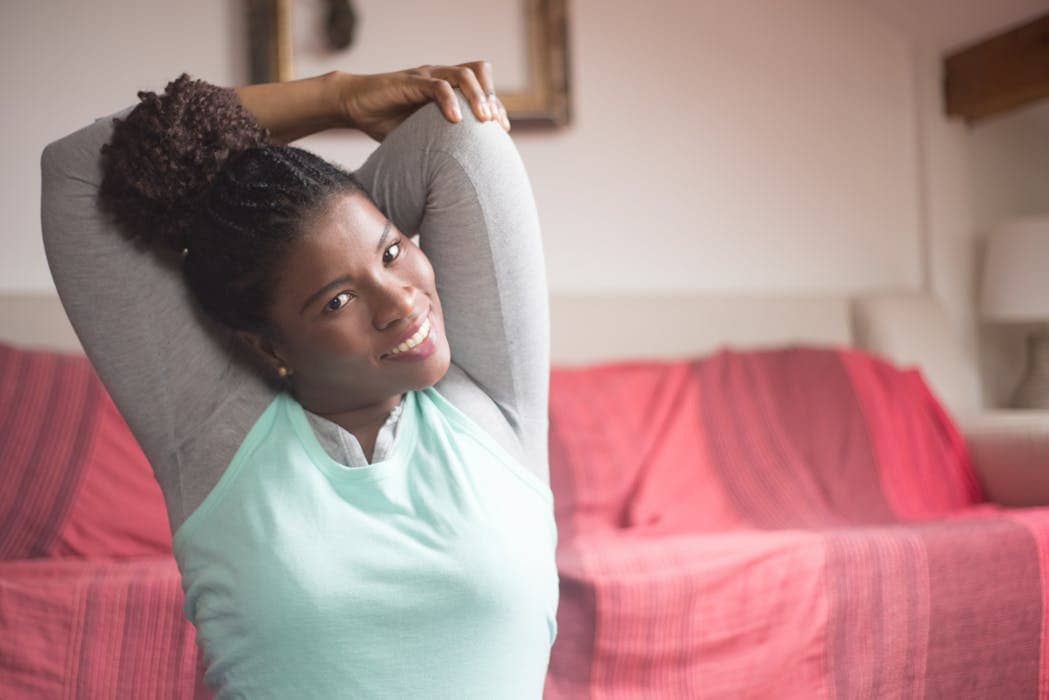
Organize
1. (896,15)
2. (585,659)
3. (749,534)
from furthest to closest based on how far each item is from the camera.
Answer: (896,15) < (749,534) < (585,659)

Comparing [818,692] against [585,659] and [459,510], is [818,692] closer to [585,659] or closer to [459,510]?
[585,659]

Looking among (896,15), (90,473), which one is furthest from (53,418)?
(896,15)

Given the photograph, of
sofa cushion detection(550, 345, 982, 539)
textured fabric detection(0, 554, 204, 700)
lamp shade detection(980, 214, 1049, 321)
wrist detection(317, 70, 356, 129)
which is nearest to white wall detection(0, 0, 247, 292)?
textured fabric detection(0, 554, 204, 700)

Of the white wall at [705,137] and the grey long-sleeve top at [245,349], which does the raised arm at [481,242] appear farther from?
the white wall at [705,137]

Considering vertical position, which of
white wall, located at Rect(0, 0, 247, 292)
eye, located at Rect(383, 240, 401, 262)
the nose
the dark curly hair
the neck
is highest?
white wall, located at Rect(0, 0, 247, 292)

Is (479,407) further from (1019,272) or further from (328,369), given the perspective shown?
(1019,272)

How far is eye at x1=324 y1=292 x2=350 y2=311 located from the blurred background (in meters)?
1.75

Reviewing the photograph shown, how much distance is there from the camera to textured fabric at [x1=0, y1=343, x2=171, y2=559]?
69.7 inches

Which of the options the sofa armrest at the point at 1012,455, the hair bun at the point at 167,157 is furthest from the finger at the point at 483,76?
the sofa armrest at the point at 1012,455

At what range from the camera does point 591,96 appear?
104 inches

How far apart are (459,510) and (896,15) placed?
262cm

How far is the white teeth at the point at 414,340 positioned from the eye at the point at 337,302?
53 millimetres

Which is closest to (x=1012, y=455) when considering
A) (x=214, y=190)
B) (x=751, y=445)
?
(x=751, y=445)

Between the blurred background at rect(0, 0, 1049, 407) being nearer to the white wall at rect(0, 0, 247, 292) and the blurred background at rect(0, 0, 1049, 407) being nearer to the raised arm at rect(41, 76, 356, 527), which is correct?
the white wall at rect(0, 0, 247, 292)
